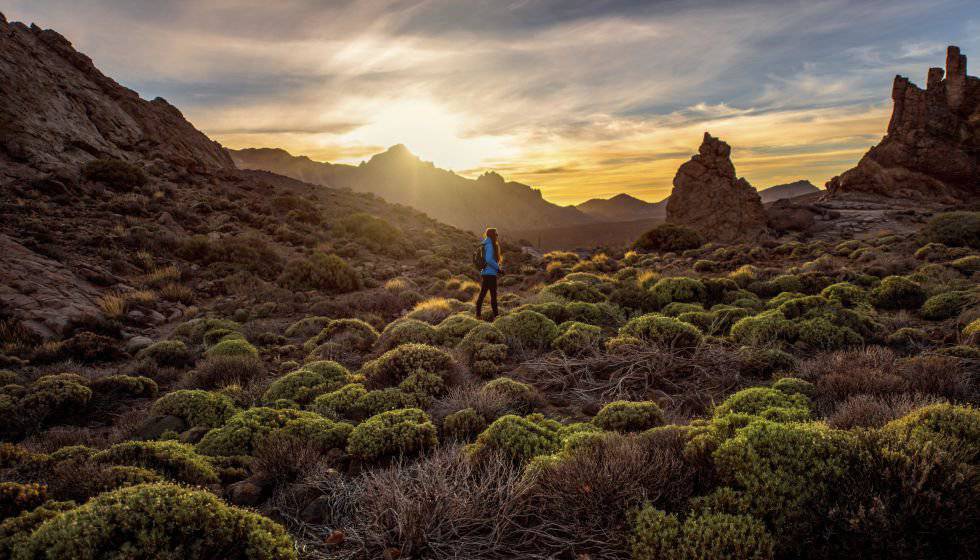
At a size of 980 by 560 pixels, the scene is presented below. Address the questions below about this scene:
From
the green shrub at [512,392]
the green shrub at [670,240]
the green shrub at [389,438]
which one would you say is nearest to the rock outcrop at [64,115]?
the green shrub at [389,438]

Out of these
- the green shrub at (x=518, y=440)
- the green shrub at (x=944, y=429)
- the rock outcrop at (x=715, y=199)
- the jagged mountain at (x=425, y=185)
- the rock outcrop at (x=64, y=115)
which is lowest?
the green shrub at (x=518, y=440)

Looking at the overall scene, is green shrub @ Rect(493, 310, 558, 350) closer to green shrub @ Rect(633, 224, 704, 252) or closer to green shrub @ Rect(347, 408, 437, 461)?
green shrub @ Rect(347, 408, 437, 461)

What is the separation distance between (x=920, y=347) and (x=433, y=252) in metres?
23.1

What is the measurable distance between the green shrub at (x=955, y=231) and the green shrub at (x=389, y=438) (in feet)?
77.3

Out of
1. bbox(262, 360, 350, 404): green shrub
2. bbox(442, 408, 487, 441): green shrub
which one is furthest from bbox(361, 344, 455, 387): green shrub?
bbox(442, 408, 487, 441): green shrub

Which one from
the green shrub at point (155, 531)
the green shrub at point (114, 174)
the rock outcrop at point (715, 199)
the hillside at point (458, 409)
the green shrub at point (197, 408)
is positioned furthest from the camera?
the rock outcrop at point (715, 199)

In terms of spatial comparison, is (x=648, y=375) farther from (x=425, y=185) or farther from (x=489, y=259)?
(x=425, y=185)

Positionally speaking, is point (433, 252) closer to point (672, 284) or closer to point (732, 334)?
point (672, 284)

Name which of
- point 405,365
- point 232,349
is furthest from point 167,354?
point 405,365

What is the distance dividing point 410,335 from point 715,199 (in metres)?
29.5

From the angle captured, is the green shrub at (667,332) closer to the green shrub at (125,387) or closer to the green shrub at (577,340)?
the green shrub at (577,340)

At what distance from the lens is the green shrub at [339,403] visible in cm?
629

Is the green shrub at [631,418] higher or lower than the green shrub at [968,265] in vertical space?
lower

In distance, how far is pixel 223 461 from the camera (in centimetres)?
471
